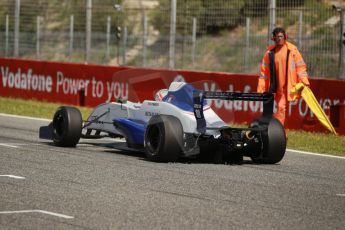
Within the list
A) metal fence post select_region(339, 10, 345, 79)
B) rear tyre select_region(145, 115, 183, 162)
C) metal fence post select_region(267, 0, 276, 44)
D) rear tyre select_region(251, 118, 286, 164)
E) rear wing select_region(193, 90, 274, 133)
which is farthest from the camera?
metal fence post select_region(267, 0, 276, 44)

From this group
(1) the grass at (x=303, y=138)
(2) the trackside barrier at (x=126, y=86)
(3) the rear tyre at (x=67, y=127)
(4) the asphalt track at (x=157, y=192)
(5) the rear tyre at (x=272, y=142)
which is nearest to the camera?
(4) the asphalt track at (x=157, y=192)

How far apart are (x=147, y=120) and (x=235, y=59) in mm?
18489

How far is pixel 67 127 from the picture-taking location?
556 inches

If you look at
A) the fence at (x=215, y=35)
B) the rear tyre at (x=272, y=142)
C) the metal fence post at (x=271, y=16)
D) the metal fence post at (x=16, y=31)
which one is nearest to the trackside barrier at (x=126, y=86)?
the fence at (x=215, y=35)

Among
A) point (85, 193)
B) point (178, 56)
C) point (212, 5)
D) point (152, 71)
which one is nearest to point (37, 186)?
point (85, 193)

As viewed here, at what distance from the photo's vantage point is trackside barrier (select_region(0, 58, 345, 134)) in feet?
59.2

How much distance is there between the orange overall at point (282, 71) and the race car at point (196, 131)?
247 centimetres

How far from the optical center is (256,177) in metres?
11.8

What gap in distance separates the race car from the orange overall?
8.12 feet

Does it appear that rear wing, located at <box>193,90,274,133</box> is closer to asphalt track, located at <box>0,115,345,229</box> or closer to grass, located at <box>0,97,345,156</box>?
asphalt track, located at <box>0,115,345,229</box>

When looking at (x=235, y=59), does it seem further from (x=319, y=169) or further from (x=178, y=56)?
(x=319, y=169)

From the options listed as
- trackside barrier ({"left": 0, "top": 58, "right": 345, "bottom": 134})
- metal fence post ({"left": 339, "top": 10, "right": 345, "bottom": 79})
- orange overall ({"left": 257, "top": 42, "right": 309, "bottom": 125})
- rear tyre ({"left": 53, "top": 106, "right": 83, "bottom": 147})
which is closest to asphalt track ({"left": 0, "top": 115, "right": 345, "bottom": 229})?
rear tyre ({"left": 53, "top": 106, "right": 83, "bottom": 147})

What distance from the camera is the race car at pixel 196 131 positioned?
41.4 ft

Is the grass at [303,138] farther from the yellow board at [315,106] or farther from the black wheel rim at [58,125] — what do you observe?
the black wheel rim at [58,125]
